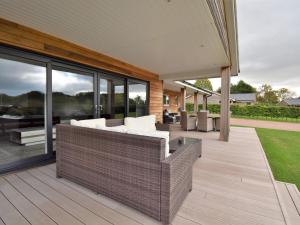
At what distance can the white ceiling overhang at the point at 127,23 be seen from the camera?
6.85 ft

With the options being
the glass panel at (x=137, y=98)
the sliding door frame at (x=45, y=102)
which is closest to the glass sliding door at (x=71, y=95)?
the sliding door frame at (x=45, y=102)

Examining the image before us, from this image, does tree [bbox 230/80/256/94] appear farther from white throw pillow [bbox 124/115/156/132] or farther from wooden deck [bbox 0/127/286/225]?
wooden deck [bbox 0/127/286/225]

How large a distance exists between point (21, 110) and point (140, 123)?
96.5 inches

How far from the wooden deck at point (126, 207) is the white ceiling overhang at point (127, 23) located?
101 inches

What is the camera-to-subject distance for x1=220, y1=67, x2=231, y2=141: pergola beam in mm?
5262

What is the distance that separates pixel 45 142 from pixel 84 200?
6.33 feet

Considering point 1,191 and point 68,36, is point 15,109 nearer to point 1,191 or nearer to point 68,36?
point 1,191

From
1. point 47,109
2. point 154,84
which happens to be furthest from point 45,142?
point 154,84

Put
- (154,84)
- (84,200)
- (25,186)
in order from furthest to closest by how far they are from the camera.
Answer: (154,84) < (25,186) < (84,200)

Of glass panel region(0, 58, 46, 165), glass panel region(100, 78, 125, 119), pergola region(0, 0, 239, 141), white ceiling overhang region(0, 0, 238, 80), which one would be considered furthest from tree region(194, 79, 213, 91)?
glass panel region(0, 58, 46, 165)

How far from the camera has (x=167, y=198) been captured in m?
1.43

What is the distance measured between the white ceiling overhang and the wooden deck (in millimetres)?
2555

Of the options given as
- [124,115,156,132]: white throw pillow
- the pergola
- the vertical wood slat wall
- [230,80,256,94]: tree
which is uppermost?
[230,80,256,94]: tree

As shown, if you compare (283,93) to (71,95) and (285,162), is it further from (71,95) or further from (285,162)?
(71,95)
